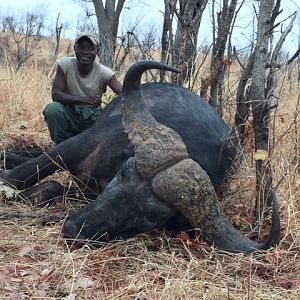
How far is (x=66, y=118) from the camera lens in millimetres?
5477

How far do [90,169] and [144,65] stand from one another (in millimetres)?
1171

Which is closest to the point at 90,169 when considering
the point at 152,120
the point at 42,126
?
the point at 152,120

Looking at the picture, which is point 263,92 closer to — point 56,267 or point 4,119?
point 56,267

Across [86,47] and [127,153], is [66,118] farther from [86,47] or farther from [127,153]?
[127,153]

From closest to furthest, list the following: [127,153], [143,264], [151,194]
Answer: [143,264] < [151,194] < [127,153]

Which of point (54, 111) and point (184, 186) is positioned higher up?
point (54, 111)

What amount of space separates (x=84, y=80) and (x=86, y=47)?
0.36 metres

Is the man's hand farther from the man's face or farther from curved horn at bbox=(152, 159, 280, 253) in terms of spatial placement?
curved horn at bbox=(152, 159, 280, 253)

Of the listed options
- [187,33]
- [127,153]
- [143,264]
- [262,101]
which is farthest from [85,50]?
[143,264]

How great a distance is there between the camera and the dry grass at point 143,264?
2807 millimetres

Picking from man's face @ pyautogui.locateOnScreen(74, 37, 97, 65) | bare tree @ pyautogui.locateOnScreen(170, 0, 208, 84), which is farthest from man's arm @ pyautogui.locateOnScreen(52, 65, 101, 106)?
bare tree @ pyautogui.locateOnScreen(170, 0, 208, 84)

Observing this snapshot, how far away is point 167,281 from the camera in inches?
115

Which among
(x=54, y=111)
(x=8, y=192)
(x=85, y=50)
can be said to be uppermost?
(x=85, y=50)

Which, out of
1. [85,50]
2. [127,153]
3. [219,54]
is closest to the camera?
[127,153]
